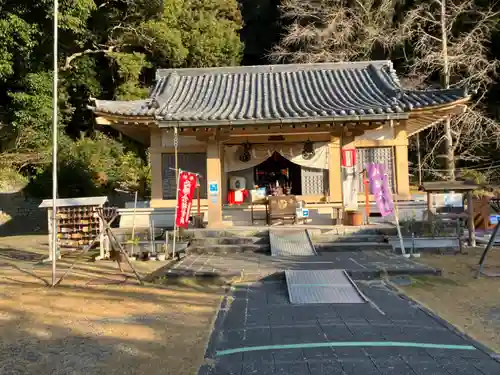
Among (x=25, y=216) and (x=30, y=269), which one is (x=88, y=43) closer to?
(x=25, y=216)

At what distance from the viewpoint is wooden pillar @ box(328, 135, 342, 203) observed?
1262 cm

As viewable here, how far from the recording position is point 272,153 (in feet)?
44.0

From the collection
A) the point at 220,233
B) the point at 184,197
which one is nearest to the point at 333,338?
the point at 184,197

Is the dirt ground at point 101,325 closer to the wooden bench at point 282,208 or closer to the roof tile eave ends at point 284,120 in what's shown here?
the roof tile eave ends at point 284,120

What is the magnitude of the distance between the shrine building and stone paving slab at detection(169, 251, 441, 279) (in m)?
2.66

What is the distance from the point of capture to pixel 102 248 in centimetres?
1012

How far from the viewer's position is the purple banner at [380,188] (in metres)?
10.1

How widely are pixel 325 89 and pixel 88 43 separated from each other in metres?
14.3

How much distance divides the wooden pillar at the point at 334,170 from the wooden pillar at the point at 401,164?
1914 millimetres

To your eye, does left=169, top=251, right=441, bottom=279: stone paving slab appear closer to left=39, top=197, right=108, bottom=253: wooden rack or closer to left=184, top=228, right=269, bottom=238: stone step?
left=184, top=228, right=269, bottom=238: stone step

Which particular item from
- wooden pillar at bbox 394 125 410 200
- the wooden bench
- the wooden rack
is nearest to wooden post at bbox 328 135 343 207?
the wooden bench

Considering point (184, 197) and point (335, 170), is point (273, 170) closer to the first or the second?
point (335, 170)

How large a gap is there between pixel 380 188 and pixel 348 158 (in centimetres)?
266

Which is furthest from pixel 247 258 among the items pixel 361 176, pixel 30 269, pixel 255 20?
pixel 255 20
